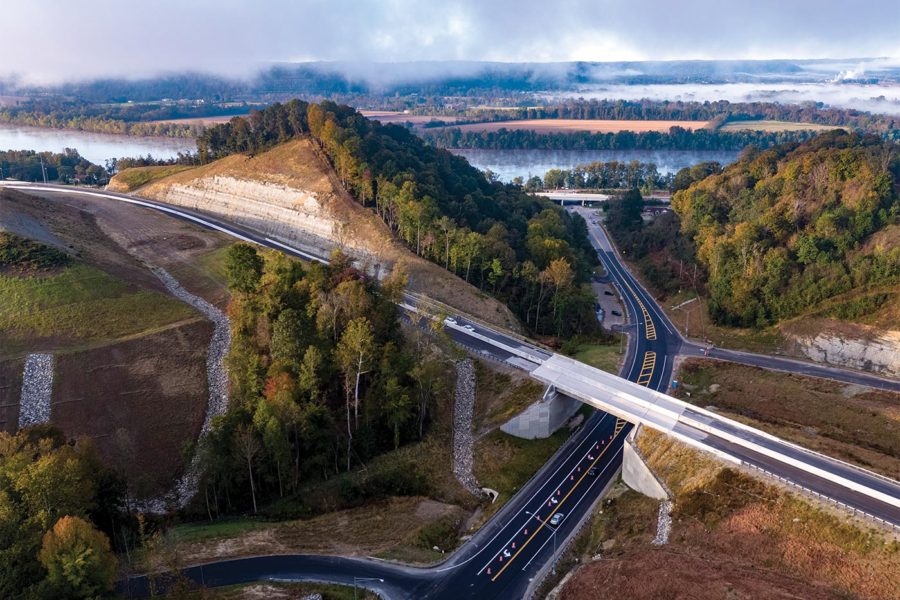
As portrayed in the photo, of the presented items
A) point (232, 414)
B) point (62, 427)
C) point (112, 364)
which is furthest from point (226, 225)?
point (232, 414)

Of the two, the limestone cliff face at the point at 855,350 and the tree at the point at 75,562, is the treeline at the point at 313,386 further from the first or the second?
the limestone cliff face at the point at 855,350

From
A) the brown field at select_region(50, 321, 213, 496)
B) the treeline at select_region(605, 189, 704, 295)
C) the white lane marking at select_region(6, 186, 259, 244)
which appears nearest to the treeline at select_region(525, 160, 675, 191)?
the treeline at select_region(605, 189, 704, 295)

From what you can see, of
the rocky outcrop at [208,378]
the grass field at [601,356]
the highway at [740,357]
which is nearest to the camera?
the rocky outcrop at [208,378]

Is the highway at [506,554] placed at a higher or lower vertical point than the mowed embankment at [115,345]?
lower

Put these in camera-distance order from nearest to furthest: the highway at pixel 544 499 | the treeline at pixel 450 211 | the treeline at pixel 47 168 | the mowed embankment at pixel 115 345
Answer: the highway at pixel 544 499 → the mowed embankment at pixel 115 345 → the treeline at pixel 450 211 → the treeline at pixel 47 168

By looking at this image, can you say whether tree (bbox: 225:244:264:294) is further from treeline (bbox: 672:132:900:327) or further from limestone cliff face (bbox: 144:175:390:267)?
treeline (bbox: 672:132:900:327)

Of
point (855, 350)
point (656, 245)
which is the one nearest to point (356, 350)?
point (855, 350)

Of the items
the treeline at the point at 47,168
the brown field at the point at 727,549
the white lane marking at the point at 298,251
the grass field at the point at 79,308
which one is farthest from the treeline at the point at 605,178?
the brown field at the point at 727,549
